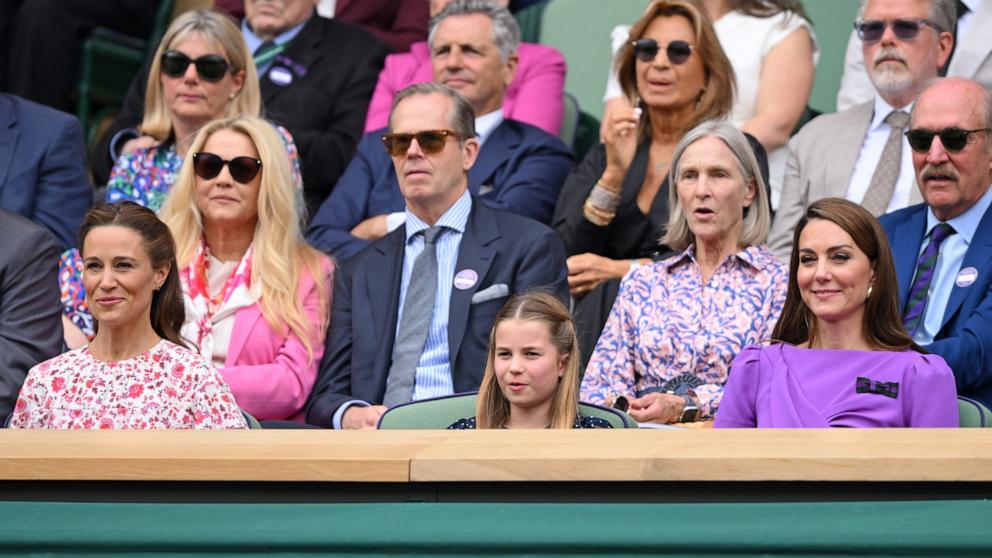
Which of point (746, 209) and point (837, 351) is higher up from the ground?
point (746, 209)

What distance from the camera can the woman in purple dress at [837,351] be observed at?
3486mm

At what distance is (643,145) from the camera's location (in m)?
5.25

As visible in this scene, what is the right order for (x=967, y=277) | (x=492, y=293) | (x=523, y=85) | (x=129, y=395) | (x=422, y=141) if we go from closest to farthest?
1. (x=129, y=395)
2. (x=967, y=277)
3. (x=492, y=293)
4. (x=422, y=141)
5. (x=523, y=85)

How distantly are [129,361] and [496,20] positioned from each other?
2.36 metres

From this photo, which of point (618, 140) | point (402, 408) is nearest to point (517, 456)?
point (402, 408)

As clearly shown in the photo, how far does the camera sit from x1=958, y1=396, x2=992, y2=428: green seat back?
3367mm

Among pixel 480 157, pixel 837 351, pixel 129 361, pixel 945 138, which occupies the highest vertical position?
pixel 945 138

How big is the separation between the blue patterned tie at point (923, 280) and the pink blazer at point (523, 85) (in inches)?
71.0

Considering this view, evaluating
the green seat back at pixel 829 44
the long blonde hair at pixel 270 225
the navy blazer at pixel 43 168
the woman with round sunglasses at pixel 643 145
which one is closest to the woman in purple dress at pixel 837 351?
the woman with round sunglasses at pixel 643 145

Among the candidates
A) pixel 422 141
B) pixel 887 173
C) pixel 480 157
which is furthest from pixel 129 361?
pixel 887 173

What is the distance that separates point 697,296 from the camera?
4328 millimetres

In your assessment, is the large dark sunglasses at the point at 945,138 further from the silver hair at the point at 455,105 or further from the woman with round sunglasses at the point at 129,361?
the woman with round sunglasses at the point at 129,361

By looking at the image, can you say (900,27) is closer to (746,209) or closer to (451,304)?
(746,209)

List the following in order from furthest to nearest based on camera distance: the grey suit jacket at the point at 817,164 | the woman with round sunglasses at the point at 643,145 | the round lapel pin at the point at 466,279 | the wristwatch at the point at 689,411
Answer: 1. the grey suit jacket at the point at 817,164
2. the woman with round sunglasses at the point at 643,145
3. the round lapel pin at the point at 466,279
4. the wristwatch at the point at 689,411
